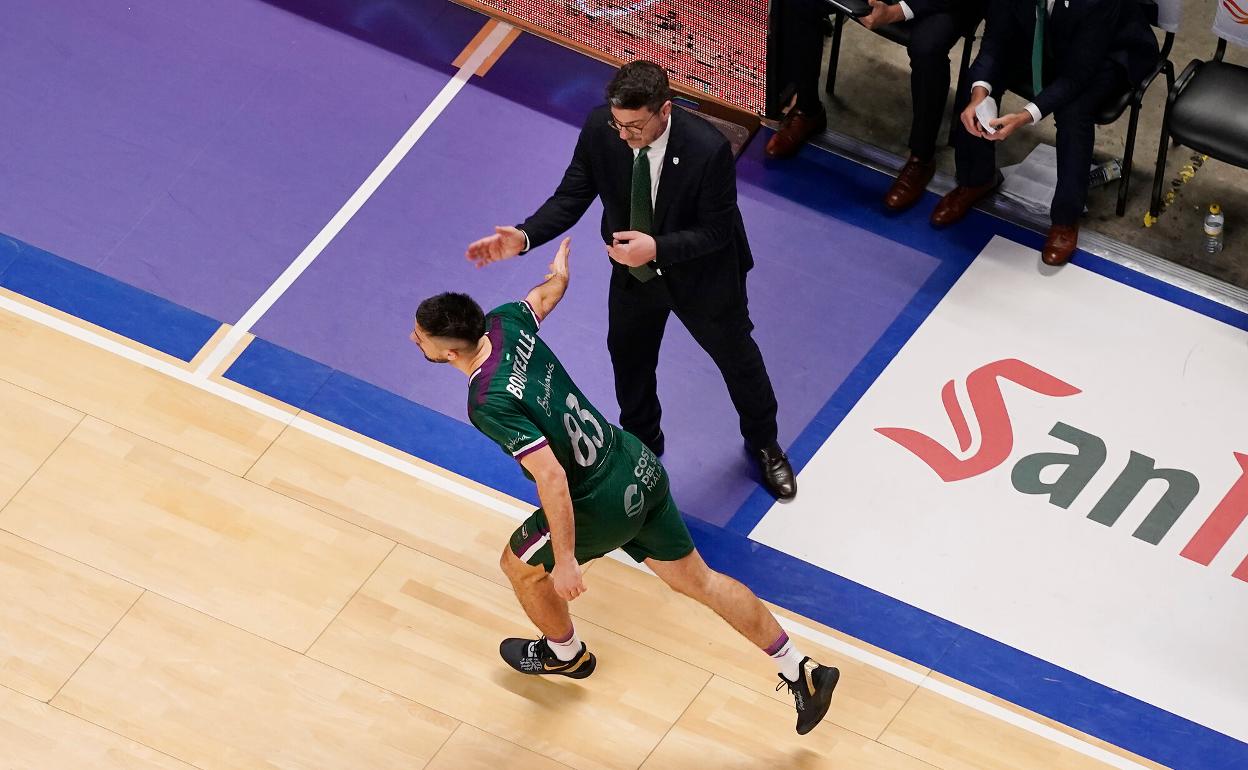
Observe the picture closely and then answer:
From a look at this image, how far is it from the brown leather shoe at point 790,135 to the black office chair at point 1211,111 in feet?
5.66

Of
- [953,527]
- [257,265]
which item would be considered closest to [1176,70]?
[953,527]

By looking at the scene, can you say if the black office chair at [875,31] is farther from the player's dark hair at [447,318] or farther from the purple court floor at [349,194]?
the player's dark hair at [447,318]

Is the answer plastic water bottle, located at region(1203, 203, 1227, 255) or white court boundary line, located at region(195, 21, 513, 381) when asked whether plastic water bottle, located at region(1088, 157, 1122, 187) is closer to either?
plastic water bottle, located at region(1203, 203, 1227, 255)

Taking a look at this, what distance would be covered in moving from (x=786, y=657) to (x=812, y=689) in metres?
0.17

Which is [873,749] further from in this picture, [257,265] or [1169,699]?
[257,265]

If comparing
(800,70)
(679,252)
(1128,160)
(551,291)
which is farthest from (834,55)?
(551,291)

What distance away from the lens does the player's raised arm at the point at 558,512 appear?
6.00 metres

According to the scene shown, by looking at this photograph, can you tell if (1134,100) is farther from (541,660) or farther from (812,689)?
(541,660)

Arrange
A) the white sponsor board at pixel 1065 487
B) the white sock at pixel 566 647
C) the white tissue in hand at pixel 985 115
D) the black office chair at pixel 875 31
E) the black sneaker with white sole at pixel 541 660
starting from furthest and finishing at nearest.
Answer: the black office chair at pixel 875 31 → the white tissue in hand at pixel 985 115 → the white sponsor board at pixel 1065 487 → the black sneaker with white sole at pixel 541 660 → the white sock at pixel 566 647

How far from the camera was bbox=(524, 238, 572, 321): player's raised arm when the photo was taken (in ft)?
21.6

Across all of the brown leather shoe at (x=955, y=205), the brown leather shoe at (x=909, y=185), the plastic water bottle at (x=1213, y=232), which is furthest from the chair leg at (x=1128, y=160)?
the brown leather shoe at (x=909, y=185)

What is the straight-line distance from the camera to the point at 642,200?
6828mm

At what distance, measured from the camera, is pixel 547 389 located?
622 cm

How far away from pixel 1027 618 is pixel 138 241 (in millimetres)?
4464
